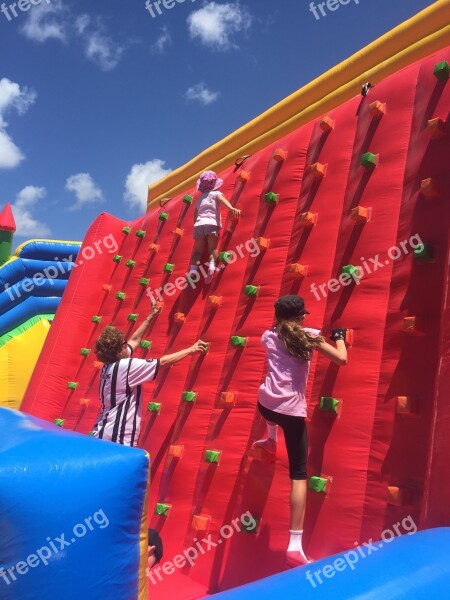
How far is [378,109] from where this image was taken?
269cm

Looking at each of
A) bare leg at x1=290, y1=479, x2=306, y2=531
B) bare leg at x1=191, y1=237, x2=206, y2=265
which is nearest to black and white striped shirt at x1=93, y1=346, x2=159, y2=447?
bare leg at x1=290, y1=479, x2=306, y2=531

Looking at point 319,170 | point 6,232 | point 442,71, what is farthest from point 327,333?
point 6,232

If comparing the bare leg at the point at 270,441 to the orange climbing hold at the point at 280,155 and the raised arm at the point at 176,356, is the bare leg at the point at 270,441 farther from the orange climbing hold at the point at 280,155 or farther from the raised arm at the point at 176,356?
the orange climbing hold at the point at 280,155

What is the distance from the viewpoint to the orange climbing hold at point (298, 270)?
2725 mm

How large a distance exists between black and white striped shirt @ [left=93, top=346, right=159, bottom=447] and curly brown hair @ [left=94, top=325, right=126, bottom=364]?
4cm

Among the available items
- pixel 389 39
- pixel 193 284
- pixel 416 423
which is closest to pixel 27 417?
pixel 416 423

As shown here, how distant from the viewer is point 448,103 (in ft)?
7.59

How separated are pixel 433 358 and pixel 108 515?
4.25ft

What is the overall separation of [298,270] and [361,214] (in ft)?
1.42

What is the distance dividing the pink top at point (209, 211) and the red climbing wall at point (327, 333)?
123 millimetres

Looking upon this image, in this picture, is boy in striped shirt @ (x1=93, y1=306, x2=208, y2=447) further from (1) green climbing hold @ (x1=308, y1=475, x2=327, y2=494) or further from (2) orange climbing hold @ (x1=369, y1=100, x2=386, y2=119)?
(2) orange climbing hold @ (x1=369, y1=100, x2=386, y2=119)

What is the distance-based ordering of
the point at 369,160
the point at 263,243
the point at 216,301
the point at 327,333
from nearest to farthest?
1. the point at 327,333
2. the point at 369,160
3. the point at 263,243
4. the point at 216,301

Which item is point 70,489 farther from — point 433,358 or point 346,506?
point 433,358

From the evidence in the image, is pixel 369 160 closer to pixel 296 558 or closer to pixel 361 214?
pixel 361 214
